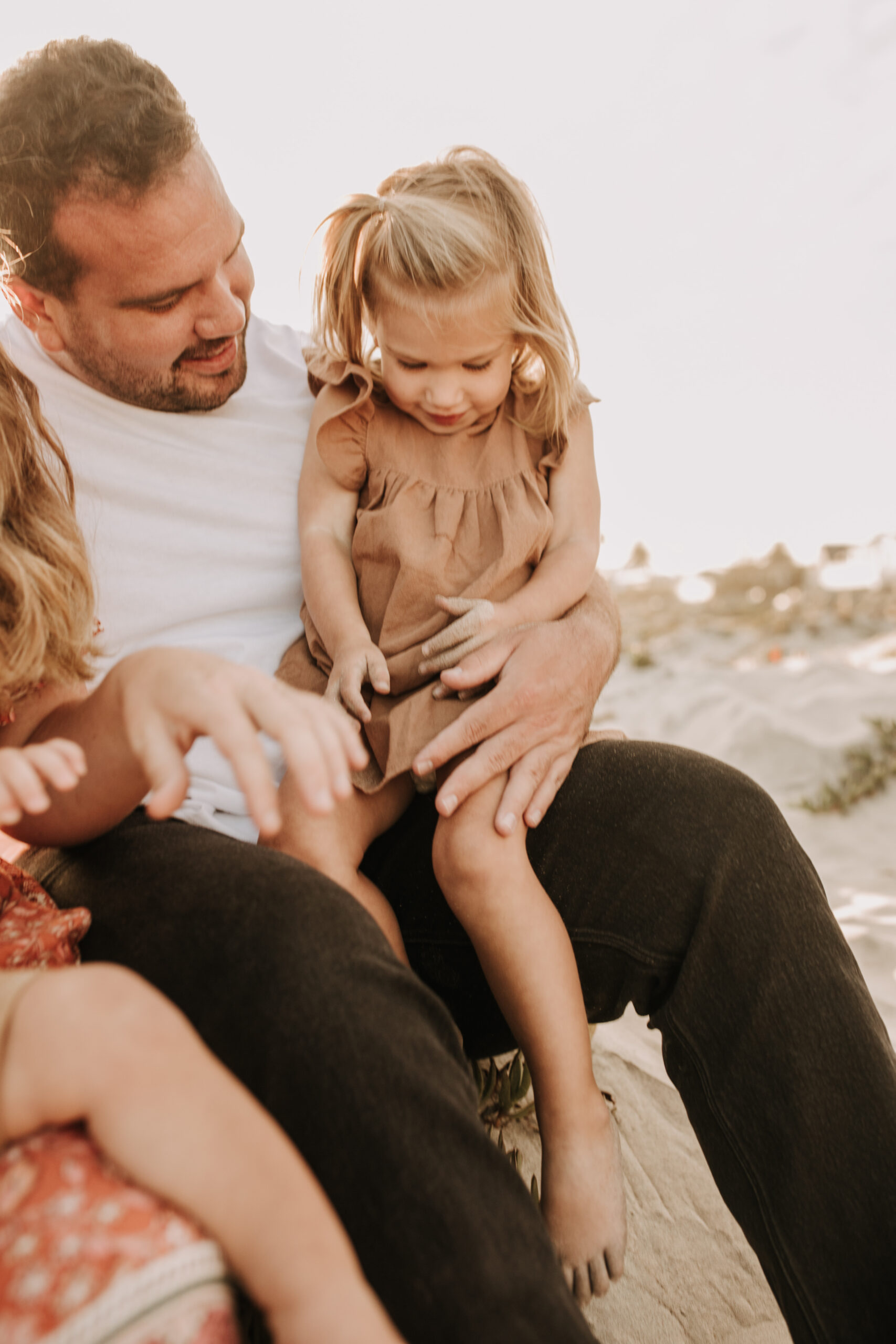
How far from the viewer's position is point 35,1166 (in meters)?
0.75

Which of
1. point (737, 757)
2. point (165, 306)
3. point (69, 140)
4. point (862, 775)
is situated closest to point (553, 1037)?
point (165, 306)

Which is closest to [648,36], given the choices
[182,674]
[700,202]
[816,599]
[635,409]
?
[700,202]

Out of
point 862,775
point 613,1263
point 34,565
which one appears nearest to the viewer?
point 34,565

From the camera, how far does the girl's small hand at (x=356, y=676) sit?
59.6 inches

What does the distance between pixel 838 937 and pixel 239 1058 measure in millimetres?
823

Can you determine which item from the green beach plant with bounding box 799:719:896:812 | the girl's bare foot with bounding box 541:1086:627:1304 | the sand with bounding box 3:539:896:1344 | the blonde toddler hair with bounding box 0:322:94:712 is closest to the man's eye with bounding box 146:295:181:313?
the blonde toddler hair with bounding box 0:322:94:712

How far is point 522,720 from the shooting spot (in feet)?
5.05

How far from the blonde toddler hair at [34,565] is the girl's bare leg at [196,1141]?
54 centimetres

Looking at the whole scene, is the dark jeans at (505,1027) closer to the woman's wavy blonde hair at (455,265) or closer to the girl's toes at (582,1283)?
the girl's toes at (582,1283)

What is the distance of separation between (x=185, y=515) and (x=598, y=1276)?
4.90 feet

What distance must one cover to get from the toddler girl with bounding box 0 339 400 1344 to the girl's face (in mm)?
1165

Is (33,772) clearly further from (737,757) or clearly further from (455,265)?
(737,757)

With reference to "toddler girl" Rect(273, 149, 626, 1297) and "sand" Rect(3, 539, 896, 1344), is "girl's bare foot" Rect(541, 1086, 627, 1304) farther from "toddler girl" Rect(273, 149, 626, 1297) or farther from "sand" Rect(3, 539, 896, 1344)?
"sand" Rect(3, 539, 896, 1344)

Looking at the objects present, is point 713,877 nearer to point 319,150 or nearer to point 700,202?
point 319,150
